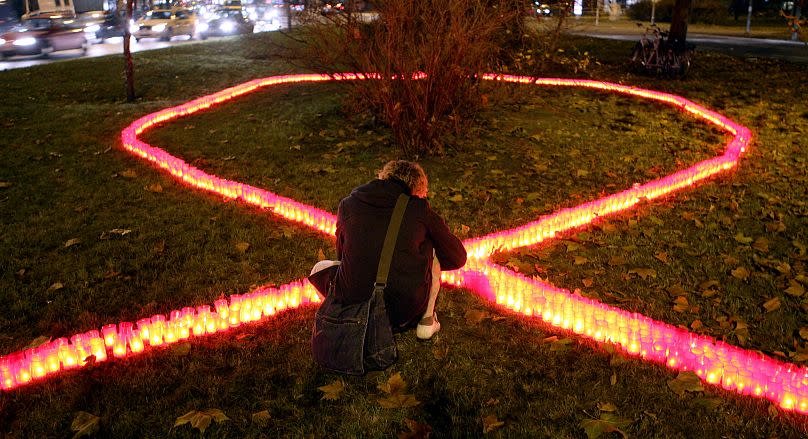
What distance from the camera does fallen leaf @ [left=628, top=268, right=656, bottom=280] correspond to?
5.24m

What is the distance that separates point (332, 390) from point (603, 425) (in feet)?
5.16

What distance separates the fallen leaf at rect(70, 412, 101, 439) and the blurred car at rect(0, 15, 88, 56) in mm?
20929

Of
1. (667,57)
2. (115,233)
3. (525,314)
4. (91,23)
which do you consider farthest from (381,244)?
(91,23)

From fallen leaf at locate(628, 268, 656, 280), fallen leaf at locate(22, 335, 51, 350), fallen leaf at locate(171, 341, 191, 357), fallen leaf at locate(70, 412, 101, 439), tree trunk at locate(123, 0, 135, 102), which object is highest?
tree trunk at locate(123, 0, 135, 102)

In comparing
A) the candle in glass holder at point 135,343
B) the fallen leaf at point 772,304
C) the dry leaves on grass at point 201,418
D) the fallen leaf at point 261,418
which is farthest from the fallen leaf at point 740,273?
the candle in glass holder at point 135,343

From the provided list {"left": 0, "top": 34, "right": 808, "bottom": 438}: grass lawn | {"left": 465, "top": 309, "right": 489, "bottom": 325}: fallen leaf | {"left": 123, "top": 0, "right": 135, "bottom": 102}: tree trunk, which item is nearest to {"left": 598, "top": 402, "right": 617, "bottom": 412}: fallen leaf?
{"left": 0, "top": 34, "right": 808, "bottom": 438}: grass lawn

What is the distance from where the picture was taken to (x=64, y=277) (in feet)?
17.2

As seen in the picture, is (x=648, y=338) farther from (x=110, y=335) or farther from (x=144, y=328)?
(x=110, y=335)

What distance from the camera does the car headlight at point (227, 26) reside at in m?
28.2

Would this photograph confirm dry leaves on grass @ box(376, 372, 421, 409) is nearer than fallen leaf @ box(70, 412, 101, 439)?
No

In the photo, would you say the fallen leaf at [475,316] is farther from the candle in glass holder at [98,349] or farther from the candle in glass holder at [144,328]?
the candle in glass holder at [98,349]

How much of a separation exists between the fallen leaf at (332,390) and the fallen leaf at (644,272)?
9.37ft

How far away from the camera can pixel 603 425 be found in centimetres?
337

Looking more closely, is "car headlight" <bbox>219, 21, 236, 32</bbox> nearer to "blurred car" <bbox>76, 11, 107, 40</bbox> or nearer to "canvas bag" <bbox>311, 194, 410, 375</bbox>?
"blurred car" <bbox>76, 11, 107, 40</bbox>
